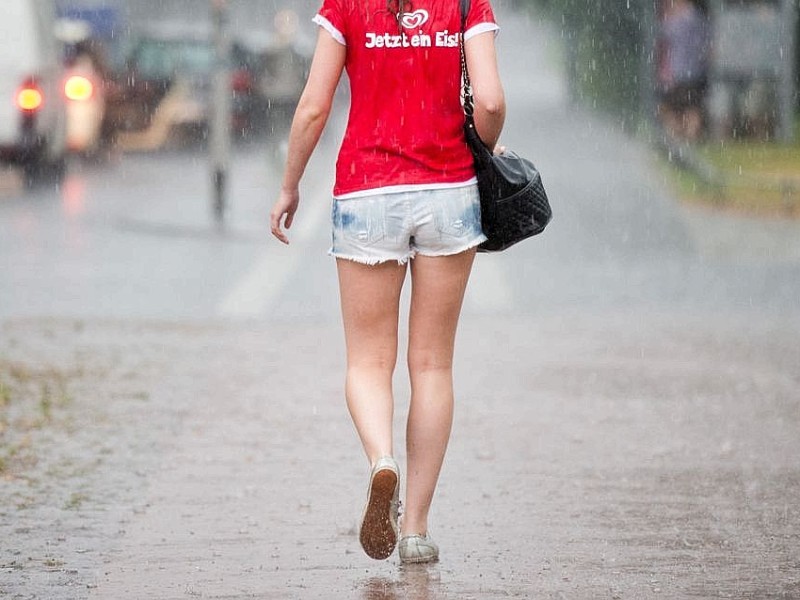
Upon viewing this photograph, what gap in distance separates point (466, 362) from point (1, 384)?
237 cm

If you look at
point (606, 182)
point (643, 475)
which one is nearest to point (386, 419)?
point (643, 475)

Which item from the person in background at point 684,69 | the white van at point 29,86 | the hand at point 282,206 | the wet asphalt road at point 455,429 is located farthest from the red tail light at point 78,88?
the hand at point 282,206

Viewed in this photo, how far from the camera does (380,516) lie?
509 cm

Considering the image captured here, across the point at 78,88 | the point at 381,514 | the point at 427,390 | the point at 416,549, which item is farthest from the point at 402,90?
the point at 78,88

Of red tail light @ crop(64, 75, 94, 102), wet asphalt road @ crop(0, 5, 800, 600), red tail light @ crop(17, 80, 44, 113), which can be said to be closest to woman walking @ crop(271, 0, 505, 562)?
wet asphalt road @ crop(0, 5, 800, 600)

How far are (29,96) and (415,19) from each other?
49.4ft

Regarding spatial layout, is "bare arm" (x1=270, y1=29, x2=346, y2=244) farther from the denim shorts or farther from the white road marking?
the white road marking

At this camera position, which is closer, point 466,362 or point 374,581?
point 374,581

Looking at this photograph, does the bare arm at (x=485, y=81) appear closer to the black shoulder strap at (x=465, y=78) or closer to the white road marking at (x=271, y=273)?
the black shoulder strap at (x=465, y=78)

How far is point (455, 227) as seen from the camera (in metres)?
5.31

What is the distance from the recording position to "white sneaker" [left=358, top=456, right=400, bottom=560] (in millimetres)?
5090

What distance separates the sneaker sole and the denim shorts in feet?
2.11

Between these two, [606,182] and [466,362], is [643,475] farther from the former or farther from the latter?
[606,182]

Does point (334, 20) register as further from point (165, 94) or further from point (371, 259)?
point (165, 94)
